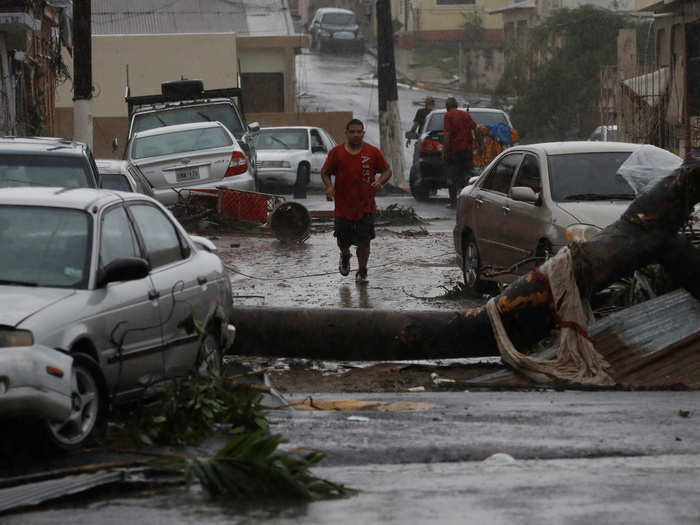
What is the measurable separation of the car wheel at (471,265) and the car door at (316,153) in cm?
1700

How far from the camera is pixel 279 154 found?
31438 mm

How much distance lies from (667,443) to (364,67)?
200 ft

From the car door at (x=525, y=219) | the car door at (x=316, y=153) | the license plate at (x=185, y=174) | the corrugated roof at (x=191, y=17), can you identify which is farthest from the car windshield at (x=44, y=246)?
the corrugated roof at (x=191, y=17)

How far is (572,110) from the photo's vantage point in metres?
49.4

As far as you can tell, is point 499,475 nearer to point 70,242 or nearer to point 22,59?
point 70,242

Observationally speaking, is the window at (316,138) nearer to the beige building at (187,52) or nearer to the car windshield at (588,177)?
the beige building at (187,52)

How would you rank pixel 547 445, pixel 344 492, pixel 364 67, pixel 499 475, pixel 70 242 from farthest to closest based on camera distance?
pixel 364 67 → pixel 70 242 → pixel 547 445 → pixel 499 475 → pixel 344 492

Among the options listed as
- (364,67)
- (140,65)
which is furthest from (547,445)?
(364,67)

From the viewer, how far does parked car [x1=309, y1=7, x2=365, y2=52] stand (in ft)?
229

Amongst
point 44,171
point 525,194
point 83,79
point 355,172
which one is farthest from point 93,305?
point 83,79

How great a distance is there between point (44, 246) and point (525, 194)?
618cm

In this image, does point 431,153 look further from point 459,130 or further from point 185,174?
point 185,174

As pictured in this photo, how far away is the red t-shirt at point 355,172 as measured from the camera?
1530 cm

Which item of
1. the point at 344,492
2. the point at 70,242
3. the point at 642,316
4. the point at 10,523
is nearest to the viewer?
the point at 10,523
